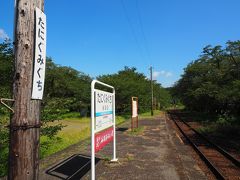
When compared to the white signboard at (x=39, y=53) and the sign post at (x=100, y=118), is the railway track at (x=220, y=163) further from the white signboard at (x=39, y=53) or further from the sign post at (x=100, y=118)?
the white signboard at (x=39, y=53)

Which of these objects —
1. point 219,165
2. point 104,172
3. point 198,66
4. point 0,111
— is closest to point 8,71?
point 0,111

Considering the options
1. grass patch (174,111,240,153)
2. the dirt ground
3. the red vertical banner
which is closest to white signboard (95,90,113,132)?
the red vertical banner

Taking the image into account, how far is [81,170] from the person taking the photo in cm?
712


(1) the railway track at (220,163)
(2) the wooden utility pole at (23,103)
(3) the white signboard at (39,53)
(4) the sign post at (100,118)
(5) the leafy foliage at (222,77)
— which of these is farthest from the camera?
(5) the leafy foliage at (222,77)

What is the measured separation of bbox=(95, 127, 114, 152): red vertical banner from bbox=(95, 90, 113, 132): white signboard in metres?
0.13

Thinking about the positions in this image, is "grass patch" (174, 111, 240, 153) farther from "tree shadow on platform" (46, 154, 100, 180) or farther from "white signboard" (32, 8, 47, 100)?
"white signboard" (32, 8, 47, 100)

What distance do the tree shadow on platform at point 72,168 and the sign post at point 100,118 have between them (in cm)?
84

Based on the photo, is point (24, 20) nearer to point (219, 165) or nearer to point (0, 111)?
point (0, 111)

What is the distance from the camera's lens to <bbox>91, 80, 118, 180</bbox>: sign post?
231 inches

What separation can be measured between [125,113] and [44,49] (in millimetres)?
30734

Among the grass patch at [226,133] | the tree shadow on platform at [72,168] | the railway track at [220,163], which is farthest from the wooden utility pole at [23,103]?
the grass patch at [226,133]

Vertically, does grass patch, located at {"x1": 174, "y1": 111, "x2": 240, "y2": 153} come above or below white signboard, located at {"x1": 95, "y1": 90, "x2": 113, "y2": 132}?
below

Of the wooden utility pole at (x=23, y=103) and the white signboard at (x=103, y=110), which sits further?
the white signboard at (x=103, y=110)

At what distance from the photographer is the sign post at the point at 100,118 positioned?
231 inches
